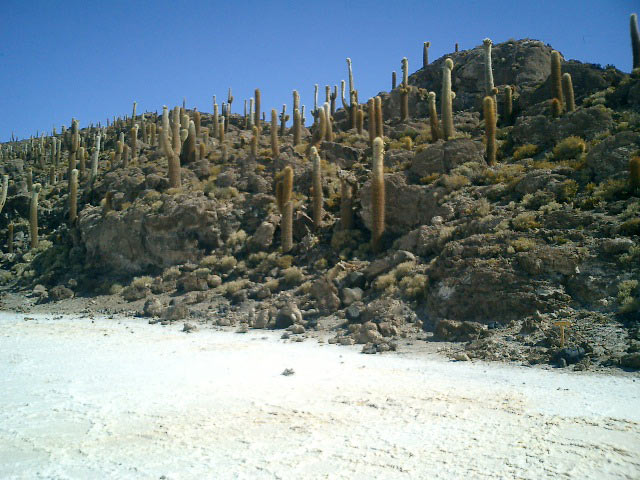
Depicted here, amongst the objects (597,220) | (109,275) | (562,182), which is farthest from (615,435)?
(109,275)

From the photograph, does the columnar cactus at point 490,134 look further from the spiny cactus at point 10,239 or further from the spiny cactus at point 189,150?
the spiny cactus at point 10,239

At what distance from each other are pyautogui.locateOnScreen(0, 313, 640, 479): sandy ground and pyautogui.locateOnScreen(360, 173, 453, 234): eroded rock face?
1033 cm

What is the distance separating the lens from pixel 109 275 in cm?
2678

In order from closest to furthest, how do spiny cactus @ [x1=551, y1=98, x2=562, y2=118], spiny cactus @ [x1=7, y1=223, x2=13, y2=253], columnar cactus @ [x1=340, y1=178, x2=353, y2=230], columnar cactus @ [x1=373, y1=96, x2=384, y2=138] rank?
columnar cactus @ [x1=340, y1=178, x2=353, y2=230] → spiny cactus @ [x1=551, y1=98, x2=562, y2=118] → columnar cactus @ [x1=373, y1=96, x2=384, y2=138] → spiny cactus @ [x1=7, y1=223, x2=13, y2=253]

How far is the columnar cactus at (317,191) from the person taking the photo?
23.9 meters

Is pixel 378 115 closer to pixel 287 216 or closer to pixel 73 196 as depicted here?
pixel 287 216

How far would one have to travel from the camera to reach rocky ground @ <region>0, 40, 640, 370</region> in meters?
12.6

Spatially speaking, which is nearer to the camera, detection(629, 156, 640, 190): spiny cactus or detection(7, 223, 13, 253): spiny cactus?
detection(629, 156, 640, 190): spiny cactus

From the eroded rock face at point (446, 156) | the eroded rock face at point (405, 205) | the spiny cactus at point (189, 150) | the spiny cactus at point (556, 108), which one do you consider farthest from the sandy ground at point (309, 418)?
the spiny cactus at point (189, 150)

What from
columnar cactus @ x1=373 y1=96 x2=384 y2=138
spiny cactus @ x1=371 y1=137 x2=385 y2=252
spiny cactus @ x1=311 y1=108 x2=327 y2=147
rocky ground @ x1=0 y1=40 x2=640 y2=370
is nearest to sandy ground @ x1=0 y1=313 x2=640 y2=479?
rocky ground @ x1=0 y1=40 x2=640 y2=370

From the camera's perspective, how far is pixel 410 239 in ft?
62.6

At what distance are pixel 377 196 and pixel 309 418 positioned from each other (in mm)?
14312

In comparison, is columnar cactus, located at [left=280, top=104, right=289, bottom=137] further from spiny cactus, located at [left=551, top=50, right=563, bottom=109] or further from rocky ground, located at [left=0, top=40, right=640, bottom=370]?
spiny cactus, located at [left=551, top=50, right=563, bottom=109]

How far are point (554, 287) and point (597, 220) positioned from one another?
3.49 meters
